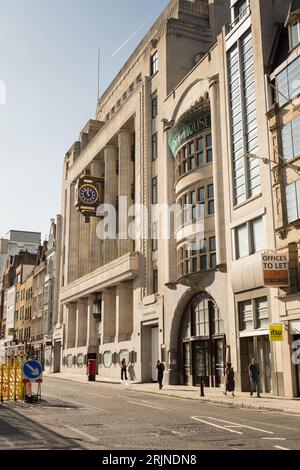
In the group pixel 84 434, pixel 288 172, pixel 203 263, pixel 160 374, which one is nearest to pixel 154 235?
pixel 203 263

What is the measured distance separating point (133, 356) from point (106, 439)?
3449cm

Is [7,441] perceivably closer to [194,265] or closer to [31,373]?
[31,373]

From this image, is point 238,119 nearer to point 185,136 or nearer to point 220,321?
point 185,136

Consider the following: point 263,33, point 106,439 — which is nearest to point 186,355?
point 263,33

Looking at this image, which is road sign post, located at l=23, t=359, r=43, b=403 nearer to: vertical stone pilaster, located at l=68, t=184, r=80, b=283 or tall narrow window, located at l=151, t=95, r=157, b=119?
tall narrow window, located at l=151, t=95, r=157, b=119

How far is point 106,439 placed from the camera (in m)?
11.7

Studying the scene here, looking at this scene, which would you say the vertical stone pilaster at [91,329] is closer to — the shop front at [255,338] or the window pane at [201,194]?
the window pane at [201,194]

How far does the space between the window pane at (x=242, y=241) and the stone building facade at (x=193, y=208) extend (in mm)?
88

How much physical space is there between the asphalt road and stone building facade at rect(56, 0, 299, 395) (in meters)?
9.91

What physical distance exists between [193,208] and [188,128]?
20.0 feet

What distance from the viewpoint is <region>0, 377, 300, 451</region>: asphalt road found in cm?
1105

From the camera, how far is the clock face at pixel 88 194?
192 ft

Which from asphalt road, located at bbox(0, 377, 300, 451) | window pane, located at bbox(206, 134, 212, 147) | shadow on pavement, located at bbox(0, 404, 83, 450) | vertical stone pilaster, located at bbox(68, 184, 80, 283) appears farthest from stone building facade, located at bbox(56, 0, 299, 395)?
shadow on pavement, located at bbox(0, 404, 83, 450)
